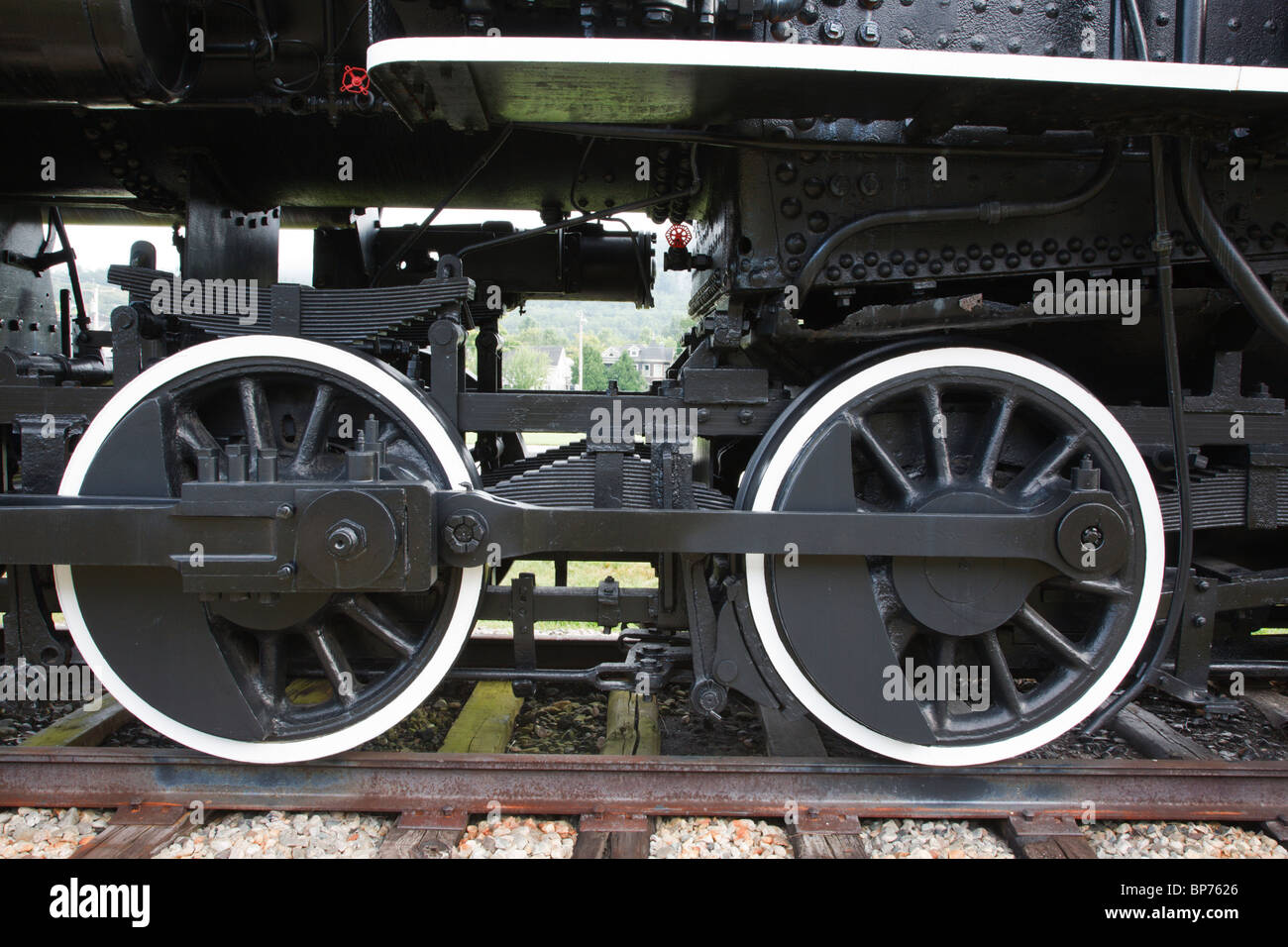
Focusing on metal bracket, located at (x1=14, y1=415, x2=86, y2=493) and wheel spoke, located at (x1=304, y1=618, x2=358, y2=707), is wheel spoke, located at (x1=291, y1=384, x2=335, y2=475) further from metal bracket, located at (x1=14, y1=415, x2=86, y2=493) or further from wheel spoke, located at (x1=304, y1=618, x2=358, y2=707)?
metal bracket, located at (x1=14, y1=415, x2=86, y2=493)

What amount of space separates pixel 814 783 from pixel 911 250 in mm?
1767

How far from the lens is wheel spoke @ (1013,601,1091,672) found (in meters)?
2.56

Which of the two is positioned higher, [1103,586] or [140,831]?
[1103,586]

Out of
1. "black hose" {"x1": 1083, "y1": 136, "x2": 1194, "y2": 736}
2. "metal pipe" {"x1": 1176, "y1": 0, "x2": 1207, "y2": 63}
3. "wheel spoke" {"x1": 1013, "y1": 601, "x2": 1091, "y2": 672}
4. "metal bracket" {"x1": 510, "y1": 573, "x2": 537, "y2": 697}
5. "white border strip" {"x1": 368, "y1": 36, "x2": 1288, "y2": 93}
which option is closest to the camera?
"white border strip" {"x1": 368, "y1": 36, "x2": 1288, "y2": 93}

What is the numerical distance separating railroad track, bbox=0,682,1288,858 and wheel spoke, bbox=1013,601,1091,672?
0.36 meters

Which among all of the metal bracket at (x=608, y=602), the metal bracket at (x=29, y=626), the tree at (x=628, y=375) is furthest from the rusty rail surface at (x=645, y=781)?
the tree at (x=628, y=375)

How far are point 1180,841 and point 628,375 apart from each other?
8.51 ft

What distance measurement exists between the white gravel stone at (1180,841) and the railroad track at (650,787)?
38mm

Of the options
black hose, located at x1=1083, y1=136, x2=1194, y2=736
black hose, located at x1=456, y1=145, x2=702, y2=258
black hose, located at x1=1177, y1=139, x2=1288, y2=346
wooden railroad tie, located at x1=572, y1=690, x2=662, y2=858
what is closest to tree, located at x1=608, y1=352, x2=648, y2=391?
black hose, located at x1=456, y1=145, x2=702, y2=258

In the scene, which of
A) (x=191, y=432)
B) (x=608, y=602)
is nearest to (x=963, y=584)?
(x=608, y=602)

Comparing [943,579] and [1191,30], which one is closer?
[1191,30]

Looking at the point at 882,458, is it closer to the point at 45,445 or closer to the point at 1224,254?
the point at 1224,254

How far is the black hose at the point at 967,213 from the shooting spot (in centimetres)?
239

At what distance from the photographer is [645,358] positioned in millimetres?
3270
